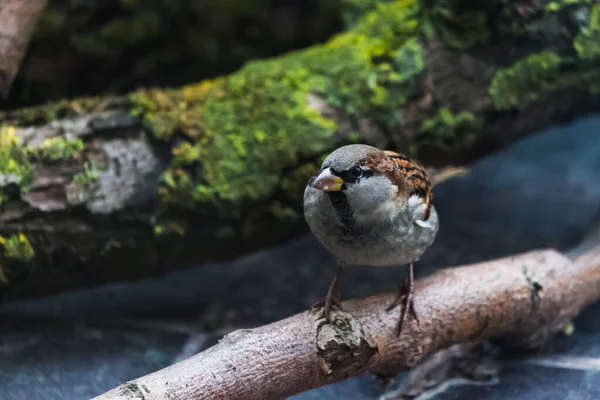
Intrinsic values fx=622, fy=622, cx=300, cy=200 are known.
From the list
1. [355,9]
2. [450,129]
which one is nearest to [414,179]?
[450,129]

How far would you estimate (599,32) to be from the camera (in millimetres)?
2932

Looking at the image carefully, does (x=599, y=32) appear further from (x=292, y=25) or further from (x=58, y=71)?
(x=58, y=71)

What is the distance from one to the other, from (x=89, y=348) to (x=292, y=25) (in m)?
2.24

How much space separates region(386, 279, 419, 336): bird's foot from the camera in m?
2.30

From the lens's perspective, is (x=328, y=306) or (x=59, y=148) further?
(x=59, y=148)

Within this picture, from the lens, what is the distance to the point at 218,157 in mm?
2809

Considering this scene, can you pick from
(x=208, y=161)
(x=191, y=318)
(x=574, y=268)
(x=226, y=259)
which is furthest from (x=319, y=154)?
(x=574, y=268)

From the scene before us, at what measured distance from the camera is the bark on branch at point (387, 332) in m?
1.94

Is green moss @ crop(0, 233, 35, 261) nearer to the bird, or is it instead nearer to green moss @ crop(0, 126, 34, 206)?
green moss @ crop(0, 126, 34, 206)

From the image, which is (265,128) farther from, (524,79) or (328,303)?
(524,79)

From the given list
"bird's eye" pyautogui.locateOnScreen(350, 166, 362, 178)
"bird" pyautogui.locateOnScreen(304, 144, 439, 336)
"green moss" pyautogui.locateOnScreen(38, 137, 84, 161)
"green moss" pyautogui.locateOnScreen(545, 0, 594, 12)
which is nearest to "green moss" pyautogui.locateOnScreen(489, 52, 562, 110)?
"green moss" pyautogui.locateOnScreen(545, 0, 594, 12)

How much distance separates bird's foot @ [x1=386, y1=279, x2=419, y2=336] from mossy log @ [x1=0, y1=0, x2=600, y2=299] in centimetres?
75

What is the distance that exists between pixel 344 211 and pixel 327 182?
0.18m

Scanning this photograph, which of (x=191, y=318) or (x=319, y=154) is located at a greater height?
(x=319, y=154)
